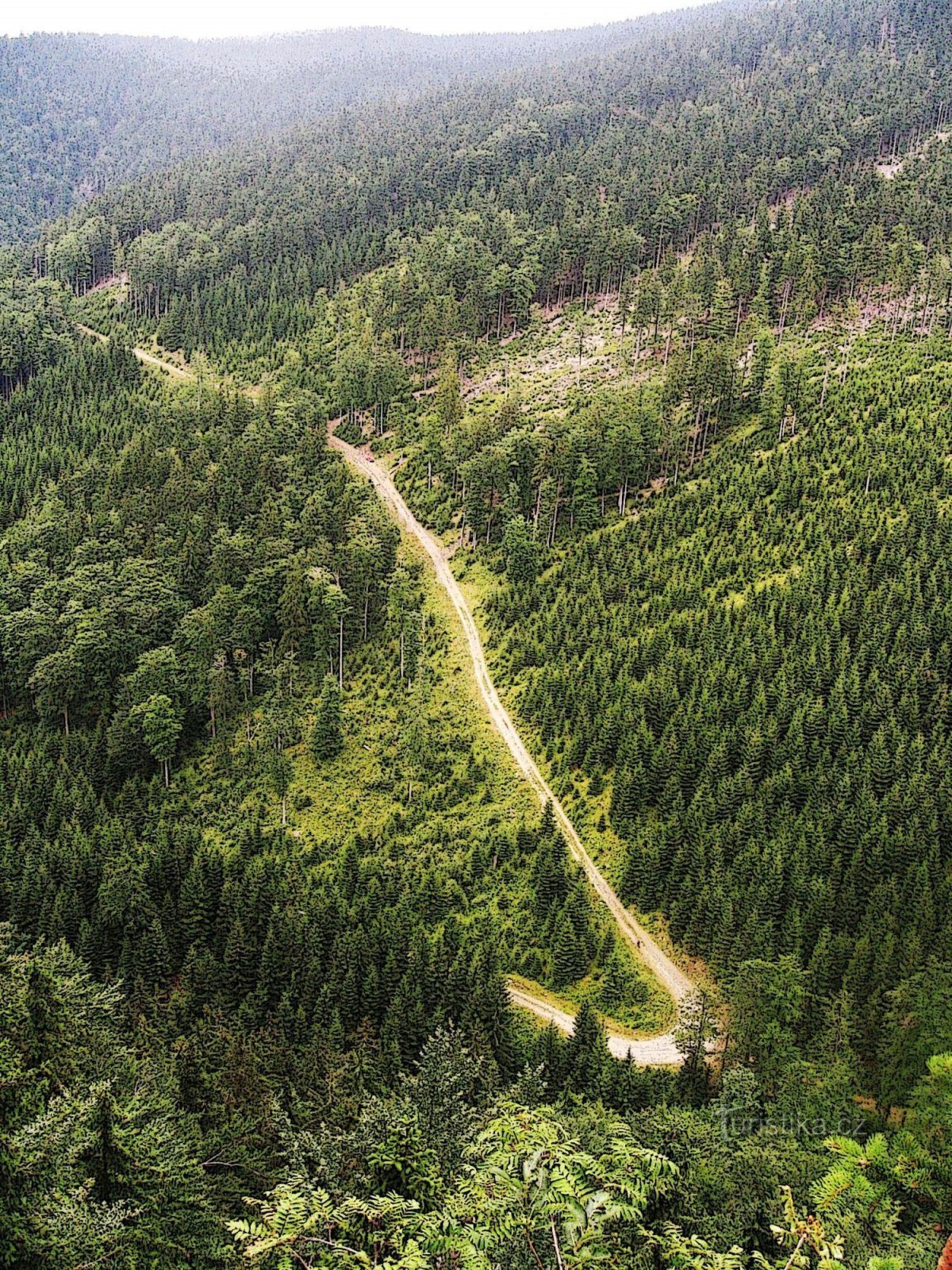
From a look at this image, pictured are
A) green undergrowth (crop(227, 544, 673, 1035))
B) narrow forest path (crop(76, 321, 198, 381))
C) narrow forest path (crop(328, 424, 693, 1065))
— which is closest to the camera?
narrow forest path (crop(328, 424, 693, 1065))

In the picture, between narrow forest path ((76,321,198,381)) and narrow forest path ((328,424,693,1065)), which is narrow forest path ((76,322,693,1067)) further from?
narrow forest path ((76,321,198,381))

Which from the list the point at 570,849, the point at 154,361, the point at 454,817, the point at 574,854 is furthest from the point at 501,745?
the point at 154,361

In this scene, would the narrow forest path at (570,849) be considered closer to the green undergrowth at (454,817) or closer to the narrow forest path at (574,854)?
the narrow forest path at (574,854)

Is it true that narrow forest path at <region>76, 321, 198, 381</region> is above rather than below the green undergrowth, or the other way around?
above

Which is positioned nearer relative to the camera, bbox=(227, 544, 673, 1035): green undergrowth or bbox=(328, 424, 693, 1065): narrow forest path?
bbox=(328, 424, 693, 1065): narrow forest path

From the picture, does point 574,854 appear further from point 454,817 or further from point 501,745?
point 501,745

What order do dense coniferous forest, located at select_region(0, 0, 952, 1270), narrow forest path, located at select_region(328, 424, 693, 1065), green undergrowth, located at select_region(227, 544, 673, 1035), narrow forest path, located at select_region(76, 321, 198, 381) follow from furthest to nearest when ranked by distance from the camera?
narrow forest path, located at select_region(76, 321, 198, 381), green undergrowth, located at select_region(227, 544, 673, 1035), narrow forest path, located at select_region(328, 424, 693, 1065), dense coniferous forest, located at select_region(0, 0, 952, 1270)

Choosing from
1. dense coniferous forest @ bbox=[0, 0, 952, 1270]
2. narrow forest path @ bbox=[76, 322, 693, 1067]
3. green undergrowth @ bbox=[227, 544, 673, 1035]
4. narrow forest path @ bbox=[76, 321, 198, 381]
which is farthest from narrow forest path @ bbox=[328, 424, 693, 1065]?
narrow forest path @ bbox=[76, 321, 198, 381]
